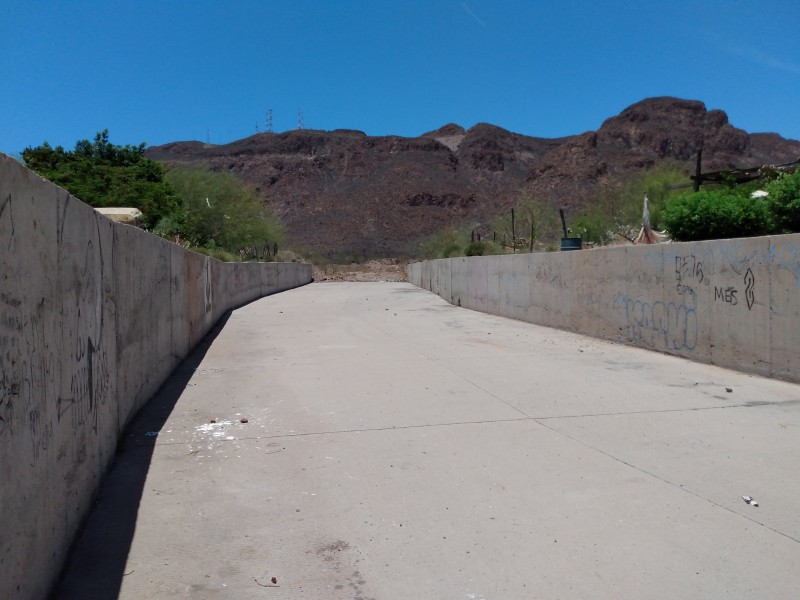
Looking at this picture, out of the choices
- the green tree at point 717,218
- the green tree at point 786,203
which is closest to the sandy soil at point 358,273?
the green tree at point 717,218

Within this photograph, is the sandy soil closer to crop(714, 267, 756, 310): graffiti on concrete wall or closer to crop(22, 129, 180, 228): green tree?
crop(22, 129, 180, 228): green tree

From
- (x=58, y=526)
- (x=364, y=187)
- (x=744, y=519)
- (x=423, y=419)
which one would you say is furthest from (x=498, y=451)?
(x=364, y=187)

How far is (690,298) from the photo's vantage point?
1059cm

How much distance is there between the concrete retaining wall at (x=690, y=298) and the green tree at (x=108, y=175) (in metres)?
22.4

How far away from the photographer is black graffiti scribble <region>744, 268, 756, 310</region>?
924 cm

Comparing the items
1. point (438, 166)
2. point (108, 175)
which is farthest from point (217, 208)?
point (438, 166)

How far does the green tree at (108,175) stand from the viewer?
109 feet

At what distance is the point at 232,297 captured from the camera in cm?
2395

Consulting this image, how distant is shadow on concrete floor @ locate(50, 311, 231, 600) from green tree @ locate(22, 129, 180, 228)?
27.1m

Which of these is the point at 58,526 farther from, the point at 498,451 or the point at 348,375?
the point at 348,375

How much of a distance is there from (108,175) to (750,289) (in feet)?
110

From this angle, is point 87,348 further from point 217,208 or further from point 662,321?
point 217,208

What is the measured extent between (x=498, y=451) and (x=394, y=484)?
1.21 m

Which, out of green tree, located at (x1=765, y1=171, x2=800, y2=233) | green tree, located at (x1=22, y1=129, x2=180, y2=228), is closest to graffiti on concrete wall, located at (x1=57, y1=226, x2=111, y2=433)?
green tree, located at (x1=765, y1=171, x2=800, y2=233)
